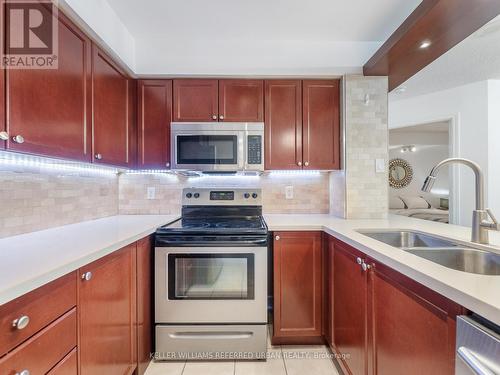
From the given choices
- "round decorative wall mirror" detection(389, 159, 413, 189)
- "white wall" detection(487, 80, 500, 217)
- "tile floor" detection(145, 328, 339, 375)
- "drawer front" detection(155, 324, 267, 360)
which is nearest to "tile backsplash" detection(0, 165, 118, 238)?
"drawer front" detection(155, 324, 267, 360)

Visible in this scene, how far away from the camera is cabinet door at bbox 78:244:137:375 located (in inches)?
42.8

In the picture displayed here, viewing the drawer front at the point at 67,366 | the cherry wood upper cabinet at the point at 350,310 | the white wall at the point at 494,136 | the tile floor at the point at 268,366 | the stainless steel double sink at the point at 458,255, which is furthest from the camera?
the white wall at the point at 494,136

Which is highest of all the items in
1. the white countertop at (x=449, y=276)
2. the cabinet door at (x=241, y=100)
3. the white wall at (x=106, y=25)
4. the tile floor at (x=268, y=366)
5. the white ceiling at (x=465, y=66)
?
the white ceiling at (x=465, y=66)

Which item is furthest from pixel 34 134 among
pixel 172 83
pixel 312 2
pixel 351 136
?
pixel 351 136

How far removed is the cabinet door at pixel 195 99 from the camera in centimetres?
220

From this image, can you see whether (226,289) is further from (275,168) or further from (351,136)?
(351,136)

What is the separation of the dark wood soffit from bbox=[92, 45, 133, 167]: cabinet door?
75.3 inches

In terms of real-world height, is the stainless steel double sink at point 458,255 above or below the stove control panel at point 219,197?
below

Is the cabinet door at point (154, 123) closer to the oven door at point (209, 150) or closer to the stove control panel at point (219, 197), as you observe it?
the oven door at point (209, 150)

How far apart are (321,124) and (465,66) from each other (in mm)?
1772

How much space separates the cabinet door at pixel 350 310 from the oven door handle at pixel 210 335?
60 centimetres

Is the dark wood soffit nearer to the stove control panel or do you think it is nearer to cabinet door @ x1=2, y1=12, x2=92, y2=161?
the stove control panel

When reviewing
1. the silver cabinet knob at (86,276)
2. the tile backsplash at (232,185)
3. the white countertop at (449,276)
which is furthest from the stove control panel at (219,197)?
the silver cabinet knob at (86,276)

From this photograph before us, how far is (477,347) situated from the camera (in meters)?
0.65
